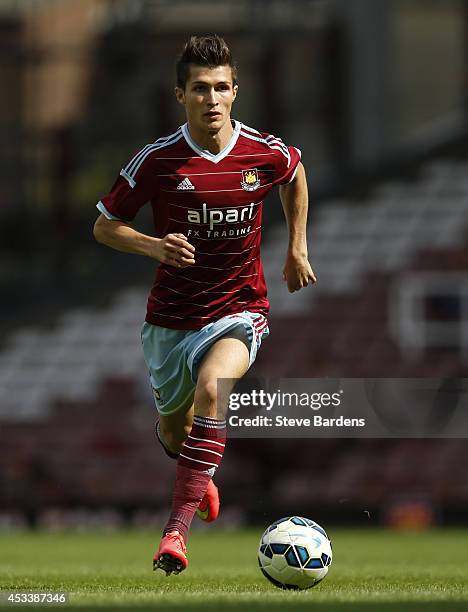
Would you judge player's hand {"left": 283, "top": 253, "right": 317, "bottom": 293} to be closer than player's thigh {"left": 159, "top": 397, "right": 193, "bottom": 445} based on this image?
Yes

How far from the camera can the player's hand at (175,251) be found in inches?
225

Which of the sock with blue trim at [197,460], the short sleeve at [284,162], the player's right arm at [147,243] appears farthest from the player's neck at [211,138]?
the sock with blue trim at [197,460]

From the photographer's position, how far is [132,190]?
6090 mm

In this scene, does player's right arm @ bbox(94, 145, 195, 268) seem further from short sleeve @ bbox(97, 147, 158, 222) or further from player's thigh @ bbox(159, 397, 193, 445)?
player's thigh @ bbox(159, 397, 193, 445)

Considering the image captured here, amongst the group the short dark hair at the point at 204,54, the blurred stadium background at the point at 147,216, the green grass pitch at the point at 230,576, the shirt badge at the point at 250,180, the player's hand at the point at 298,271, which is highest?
the short dark hair at the point at 204,54

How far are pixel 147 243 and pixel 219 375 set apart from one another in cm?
60

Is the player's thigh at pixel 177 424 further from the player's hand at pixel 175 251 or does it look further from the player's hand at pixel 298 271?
the player's hand at pixel 175 251

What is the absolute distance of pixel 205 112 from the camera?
5.99 metres

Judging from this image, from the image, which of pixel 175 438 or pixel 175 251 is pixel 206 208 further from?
pixel 175 438

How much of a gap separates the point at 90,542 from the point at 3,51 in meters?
9.91

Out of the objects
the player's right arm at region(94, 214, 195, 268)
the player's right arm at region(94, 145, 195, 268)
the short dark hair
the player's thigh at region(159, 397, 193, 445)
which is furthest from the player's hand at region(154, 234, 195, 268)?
the player's thigh at region(159, 397, 193, 445)

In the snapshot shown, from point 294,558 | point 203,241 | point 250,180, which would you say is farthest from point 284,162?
point 294,558

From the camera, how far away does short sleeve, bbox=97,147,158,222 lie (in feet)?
19.9

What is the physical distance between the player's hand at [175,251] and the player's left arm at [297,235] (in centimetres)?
68
